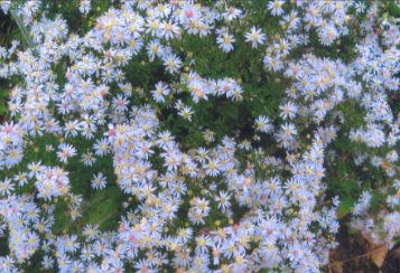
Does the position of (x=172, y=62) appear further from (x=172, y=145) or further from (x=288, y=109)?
(x=288, y=109)

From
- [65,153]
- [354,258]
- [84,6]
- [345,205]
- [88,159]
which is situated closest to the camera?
[65,153]

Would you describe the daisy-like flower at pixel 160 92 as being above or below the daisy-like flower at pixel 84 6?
below

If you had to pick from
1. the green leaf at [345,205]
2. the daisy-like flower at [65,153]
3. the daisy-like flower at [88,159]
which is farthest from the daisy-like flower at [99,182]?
the green leaf at [345,205]

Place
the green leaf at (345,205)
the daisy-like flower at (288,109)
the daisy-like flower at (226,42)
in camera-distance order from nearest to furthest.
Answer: the daisy-like flower at (226,42), the daisy-like flower at (288,109), the green leaf at (345,205)

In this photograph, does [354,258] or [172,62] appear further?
[354,258]

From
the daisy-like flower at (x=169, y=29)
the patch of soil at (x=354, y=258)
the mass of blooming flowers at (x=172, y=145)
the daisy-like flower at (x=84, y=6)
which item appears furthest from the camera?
the patch of soil at (x=354, y=258)

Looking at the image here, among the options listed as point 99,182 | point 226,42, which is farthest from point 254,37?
point 99,182

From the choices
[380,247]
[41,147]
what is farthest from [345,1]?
[41,147]

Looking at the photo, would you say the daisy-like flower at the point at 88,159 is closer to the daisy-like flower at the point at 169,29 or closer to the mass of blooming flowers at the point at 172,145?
the mass of blooming flowers at the point at 172,145

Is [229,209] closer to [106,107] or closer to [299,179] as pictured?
[299,179]
